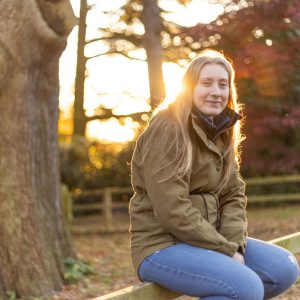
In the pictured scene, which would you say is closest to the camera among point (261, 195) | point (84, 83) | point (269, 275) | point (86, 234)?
point (269, 275)

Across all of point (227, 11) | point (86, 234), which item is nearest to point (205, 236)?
point (227, 11)

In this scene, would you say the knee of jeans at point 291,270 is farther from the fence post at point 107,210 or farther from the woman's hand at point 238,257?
the fence post at point 107,210

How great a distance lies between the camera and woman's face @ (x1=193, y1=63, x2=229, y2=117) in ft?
11.2

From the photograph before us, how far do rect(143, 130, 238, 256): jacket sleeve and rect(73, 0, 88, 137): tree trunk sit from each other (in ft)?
56.4

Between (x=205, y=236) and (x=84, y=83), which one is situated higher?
(x=84, y=83)

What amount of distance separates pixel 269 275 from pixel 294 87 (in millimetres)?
9827

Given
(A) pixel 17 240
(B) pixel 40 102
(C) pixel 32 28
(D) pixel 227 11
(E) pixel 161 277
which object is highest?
(D) pixel 227 11

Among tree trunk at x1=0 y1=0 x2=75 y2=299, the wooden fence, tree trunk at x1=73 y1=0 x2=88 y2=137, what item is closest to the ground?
the wooden fence

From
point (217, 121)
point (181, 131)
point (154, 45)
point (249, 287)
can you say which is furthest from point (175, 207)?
point (154, 45)

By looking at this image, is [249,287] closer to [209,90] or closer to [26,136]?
[209,90]

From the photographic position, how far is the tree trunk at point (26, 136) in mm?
6918

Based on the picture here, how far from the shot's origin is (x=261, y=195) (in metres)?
17.4

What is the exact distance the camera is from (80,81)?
68.0 ft

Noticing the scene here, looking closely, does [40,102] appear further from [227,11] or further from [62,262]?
[227,11]
